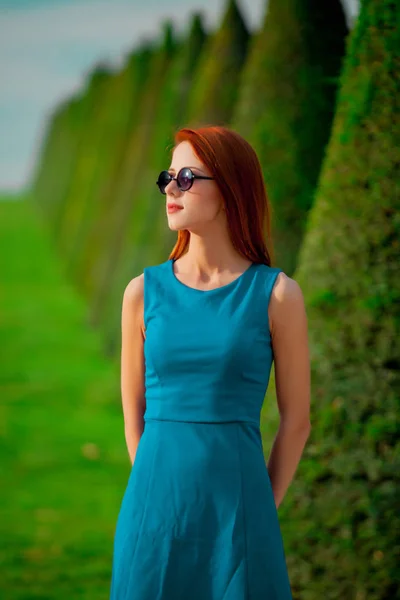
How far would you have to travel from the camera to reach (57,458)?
9305mm

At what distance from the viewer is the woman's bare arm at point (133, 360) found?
284cm

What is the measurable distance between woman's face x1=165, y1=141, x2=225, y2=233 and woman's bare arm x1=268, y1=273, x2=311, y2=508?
0.28 meters

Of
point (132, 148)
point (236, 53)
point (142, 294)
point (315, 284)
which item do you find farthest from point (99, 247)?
point (142, 294)

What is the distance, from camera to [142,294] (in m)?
2.84

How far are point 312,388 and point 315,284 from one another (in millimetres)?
529

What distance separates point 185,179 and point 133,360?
0.58 m

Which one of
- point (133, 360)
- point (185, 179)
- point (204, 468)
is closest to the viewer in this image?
point (204, 468)

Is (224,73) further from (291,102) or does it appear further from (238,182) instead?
(238,182)

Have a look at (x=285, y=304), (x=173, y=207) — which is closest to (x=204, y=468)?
(x=285, y=304)

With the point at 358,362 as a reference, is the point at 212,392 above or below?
below

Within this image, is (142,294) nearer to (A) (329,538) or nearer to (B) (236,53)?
(A) (329,538)

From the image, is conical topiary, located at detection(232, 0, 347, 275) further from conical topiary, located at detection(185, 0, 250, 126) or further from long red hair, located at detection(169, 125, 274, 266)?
long red hair, located at detection(169, 125, 274, 266)

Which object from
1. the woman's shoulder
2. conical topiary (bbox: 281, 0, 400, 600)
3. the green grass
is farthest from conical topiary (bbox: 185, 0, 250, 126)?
the woman's shoulder

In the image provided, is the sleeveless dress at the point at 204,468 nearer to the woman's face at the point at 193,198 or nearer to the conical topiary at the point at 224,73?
the woman's face at the point at 193,198
